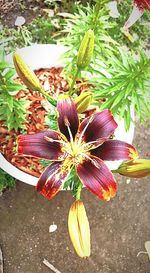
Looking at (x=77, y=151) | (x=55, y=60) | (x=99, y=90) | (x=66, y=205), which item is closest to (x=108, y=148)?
(x=77, y=151)

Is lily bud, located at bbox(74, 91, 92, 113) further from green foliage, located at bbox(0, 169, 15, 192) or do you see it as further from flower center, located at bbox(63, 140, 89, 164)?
green foliage, located at bbox(0, 169, 15, 192)

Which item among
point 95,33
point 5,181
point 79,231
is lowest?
point 5,181

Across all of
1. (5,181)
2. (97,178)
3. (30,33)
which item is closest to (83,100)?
(97,178)

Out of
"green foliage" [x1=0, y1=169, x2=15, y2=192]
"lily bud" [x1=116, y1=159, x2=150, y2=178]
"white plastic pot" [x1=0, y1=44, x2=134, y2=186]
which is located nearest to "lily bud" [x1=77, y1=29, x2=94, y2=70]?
"lily bud" [x1=116, y1=159, x2=150, y2=178]

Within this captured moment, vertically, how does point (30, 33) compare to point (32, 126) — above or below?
above

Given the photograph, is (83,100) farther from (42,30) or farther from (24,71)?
(42,30)

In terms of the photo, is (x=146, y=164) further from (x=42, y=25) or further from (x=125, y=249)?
(x=42, y=25)

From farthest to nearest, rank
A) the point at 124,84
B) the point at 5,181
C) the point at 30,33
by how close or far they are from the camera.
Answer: the point at 30,33
the point at 5,181
the point at 124,84

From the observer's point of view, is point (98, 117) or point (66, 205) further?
point (66, 205)
